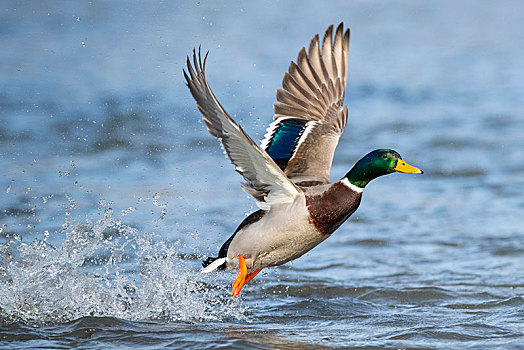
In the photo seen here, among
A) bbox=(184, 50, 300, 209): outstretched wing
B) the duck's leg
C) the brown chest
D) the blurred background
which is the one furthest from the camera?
the blurred background

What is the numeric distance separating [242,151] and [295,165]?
992 millimetres

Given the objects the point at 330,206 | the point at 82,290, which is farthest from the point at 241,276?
the point at 82,290

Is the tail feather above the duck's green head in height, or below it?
below

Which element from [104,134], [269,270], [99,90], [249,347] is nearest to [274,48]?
[99,90]

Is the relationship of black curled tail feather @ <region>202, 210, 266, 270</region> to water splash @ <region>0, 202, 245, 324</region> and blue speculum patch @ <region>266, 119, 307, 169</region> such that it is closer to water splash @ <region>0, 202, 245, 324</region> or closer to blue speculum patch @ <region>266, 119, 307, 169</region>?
water splash @ <region>0, 202, 245, 324</region>

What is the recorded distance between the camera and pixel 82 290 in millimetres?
5363

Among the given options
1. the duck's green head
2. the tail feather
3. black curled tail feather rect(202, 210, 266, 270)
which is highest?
the duck's green head

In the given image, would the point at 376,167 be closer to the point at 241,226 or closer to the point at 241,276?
the point at 241,226

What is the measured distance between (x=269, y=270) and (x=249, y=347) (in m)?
1.94

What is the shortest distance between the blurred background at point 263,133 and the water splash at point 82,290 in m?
0.04

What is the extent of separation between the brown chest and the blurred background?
2.14 feet

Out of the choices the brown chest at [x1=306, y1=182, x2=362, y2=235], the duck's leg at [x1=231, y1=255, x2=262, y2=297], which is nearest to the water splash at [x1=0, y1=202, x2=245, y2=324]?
the duck's leg at [x1=231, y1=255, x2=262, y2=297]

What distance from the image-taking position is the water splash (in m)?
5.20

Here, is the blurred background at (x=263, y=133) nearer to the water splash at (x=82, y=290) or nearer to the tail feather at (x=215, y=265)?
the water splash at (x=82, y=290)
